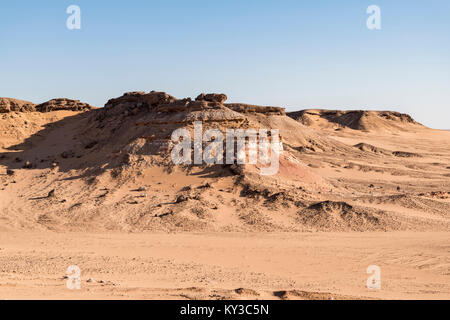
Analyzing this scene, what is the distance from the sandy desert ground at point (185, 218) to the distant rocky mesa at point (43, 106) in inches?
4.5

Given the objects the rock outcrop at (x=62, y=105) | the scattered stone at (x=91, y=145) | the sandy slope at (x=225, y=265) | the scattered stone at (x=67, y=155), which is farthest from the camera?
the rock outcrop at (x=62, y=105)

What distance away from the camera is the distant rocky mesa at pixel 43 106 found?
2320 cm

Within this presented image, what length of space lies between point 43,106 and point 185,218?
1573 cm

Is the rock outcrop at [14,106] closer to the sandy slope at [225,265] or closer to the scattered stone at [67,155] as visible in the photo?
the scattered stone at [67,155]

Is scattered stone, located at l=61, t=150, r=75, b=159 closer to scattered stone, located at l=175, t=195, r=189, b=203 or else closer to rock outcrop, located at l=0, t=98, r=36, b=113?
rock outcrop, located at l=0, t=98, r=36, b=113

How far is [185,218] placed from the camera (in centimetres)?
1327

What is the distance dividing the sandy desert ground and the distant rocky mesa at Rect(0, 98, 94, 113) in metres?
0.11

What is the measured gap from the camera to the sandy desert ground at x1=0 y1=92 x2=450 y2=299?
823cm

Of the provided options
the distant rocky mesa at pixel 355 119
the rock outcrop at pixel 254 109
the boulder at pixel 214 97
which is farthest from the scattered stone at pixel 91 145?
the distant rocky mesa at pixel 355 119

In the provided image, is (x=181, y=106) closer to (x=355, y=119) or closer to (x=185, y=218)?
(x=185, y=218)
